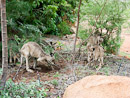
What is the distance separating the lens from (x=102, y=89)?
2.58m

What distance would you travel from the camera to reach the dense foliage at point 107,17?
7.38 metres

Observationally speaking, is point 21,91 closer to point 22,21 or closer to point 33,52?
point 33,52

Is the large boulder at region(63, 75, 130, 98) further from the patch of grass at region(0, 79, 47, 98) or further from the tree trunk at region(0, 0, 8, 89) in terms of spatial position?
the tree trunk at region(0, 0, 8, 89)

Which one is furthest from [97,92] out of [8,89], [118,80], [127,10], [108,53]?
[108,53]

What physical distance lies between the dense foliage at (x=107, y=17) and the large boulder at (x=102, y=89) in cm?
465

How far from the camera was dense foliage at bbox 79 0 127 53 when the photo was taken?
738 centimetres

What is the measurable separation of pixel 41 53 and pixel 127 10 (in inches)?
169

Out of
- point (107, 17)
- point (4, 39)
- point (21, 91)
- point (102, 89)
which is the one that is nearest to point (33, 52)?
point (21, 91)

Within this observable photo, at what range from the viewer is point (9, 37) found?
289 inches

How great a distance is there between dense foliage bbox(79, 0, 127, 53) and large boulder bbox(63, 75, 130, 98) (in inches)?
183

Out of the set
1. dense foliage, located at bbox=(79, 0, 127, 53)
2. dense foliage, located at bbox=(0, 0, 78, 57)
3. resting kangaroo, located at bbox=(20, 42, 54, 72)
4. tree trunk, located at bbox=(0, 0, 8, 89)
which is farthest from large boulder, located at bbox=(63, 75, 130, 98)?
dense foliage, located at bbox=(79, 0, 127, 53)

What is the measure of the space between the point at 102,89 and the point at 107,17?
5.58 metres

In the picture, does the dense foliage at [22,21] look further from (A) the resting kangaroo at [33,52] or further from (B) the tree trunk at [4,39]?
(B) the tree trunk at [4,39]

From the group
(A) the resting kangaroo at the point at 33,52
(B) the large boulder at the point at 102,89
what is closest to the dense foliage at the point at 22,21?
(A) the resting kangaroo at the point at 33,52
